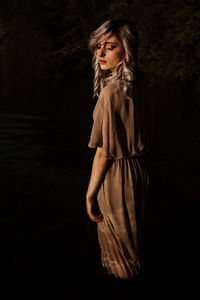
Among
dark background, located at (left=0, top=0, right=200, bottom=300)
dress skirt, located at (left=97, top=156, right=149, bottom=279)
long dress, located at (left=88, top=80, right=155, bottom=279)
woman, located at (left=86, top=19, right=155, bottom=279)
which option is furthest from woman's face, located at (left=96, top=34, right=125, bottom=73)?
dress skirt, located at (left=97, top=156, right=149, bottom=279)

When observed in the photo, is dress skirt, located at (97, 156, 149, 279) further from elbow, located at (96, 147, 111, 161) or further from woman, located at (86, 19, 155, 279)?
elbow, located at (96, 147, 111, 161)

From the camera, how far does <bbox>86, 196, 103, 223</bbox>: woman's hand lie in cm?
261

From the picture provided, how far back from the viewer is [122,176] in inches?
101

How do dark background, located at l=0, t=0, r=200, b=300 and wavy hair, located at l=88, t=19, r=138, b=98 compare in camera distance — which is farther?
dark background, located at l=0, t=0, r=200, b=300

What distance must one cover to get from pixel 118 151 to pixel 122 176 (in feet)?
Answer: 0.83

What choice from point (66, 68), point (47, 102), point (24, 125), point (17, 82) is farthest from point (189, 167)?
point (66, 68)

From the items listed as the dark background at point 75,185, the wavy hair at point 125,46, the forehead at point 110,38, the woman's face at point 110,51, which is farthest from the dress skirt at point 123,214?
the forehead at point 110,38

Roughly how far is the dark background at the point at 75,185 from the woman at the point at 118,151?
25 centimetres

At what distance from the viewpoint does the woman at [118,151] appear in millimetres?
2297

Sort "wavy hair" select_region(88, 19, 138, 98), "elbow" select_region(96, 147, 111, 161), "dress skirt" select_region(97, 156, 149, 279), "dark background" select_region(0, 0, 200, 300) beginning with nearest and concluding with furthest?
"wavy hair" select_region(88, 19, 138, 98) → "elbow" select_region(96, 147, 111, 161) → "dress skirt" select_region(97, 156, 149, 279) → "dark background" select_region(0, 0, 200, 300)

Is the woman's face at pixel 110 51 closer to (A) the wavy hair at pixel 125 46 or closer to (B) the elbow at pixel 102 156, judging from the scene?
(A) the wavy hair at pixel 125 46

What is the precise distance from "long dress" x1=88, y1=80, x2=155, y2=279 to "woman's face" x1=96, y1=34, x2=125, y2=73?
0.18m

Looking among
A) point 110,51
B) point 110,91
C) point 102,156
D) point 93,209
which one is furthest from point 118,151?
point 110,51

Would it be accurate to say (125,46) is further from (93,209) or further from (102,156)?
(93,209)
